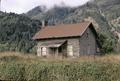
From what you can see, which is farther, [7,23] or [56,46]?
[7,23]

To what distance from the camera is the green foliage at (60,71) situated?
22.1 meters

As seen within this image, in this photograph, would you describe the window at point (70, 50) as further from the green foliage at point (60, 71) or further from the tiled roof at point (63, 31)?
the green foliage at point (60, 71)

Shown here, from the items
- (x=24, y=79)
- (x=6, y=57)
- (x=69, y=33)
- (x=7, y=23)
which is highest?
(x=7, y=23)

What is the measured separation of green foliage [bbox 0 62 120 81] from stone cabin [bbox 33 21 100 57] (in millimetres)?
19755

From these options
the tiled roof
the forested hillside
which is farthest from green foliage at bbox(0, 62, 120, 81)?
the forested hillside

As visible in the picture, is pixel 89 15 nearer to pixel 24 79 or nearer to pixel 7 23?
pixel 7 23

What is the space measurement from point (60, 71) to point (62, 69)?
0.26m

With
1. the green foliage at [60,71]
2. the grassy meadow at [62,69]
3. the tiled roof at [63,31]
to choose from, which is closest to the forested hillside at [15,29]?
the tiled roof at [63,31]

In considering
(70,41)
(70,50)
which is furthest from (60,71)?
(70,50)

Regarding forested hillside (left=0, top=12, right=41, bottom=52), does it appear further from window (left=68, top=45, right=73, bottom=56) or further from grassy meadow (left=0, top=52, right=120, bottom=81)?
grassy meadow (left=0, top=52, right=120, bottom=81)

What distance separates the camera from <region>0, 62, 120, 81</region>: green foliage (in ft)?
72.6

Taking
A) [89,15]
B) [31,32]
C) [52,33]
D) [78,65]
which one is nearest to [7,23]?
[31,32]

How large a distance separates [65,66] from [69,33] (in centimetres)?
2673

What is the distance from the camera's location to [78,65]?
77.9 ft
